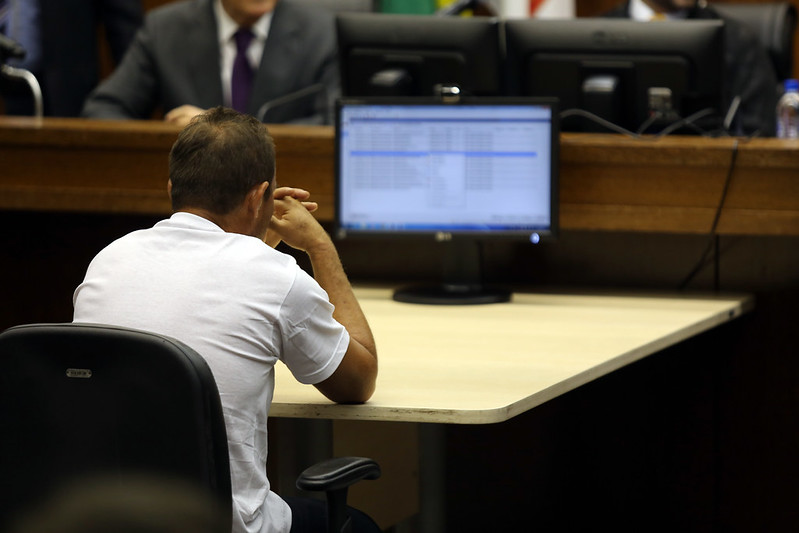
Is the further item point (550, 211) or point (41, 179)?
point (41, 179)

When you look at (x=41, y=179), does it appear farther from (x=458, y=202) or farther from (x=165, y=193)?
(x=458, y=202)

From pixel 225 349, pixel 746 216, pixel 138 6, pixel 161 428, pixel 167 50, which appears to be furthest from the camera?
pixel 138 6

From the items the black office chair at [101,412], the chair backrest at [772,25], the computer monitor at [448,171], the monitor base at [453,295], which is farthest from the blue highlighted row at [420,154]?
the chair backrest at [772,25]

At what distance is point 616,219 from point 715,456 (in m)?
0.60

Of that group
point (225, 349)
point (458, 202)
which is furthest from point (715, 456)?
point (225, 349)

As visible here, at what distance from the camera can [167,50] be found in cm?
378

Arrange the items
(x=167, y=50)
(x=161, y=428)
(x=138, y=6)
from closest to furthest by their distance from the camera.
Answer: (x=161, y=428) < (x=167, y=50) < (x=138, y=6)

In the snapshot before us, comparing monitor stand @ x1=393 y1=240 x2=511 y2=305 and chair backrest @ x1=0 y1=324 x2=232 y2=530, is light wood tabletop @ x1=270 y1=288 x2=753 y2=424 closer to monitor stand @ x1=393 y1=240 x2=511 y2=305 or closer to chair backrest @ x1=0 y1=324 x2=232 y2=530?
monitor stand @ x1=393 y1=240 x2=511 y2=305

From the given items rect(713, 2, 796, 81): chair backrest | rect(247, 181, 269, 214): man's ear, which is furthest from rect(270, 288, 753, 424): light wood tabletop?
rect(713, 2, 796, 81): chair backrest

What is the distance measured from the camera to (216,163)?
1.78 m

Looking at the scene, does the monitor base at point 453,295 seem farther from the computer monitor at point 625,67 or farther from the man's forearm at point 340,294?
the man's forearm at point 340,294

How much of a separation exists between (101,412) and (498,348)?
0.95m

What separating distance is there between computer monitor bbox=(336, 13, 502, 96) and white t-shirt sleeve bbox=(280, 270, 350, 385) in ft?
4.65

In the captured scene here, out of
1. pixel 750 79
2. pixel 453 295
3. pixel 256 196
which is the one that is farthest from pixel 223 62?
pixel 256 196
